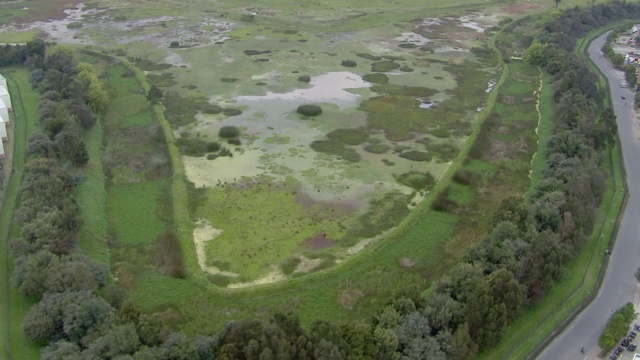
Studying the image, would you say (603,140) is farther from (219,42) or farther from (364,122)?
(219,42)

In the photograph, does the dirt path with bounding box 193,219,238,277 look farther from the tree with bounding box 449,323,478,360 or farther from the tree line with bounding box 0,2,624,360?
the tree with bounding box 449,323,478,360

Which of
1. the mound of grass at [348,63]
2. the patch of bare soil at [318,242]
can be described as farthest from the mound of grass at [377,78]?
the patch of bare soil at [318,242]

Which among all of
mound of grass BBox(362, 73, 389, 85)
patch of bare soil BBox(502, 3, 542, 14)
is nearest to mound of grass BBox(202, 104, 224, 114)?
mound of grass BBox(362, 73, 389, 85)

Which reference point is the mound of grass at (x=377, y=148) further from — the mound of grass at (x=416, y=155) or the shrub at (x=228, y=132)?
the shrub at (x=228, y=132)

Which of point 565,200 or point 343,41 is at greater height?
point 565,200

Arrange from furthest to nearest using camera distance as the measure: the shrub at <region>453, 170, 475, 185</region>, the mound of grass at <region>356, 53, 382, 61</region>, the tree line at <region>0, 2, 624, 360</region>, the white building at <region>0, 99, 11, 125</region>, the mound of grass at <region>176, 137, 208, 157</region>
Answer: the mound of grass at <region>356, 53, 382, 61</region>
the white building at <region>0, 99, 11, 125</region>
the mound of grass at <region>176, 137, 208, 157</region>
the shrub at <region>453, 170, 475, 185</region>
the tree line at <region>0, 2, 624, 360</region>

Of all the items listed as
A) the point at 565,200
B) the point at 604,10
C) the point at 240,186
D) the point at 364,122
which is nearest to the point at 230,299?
the point at 240,186
